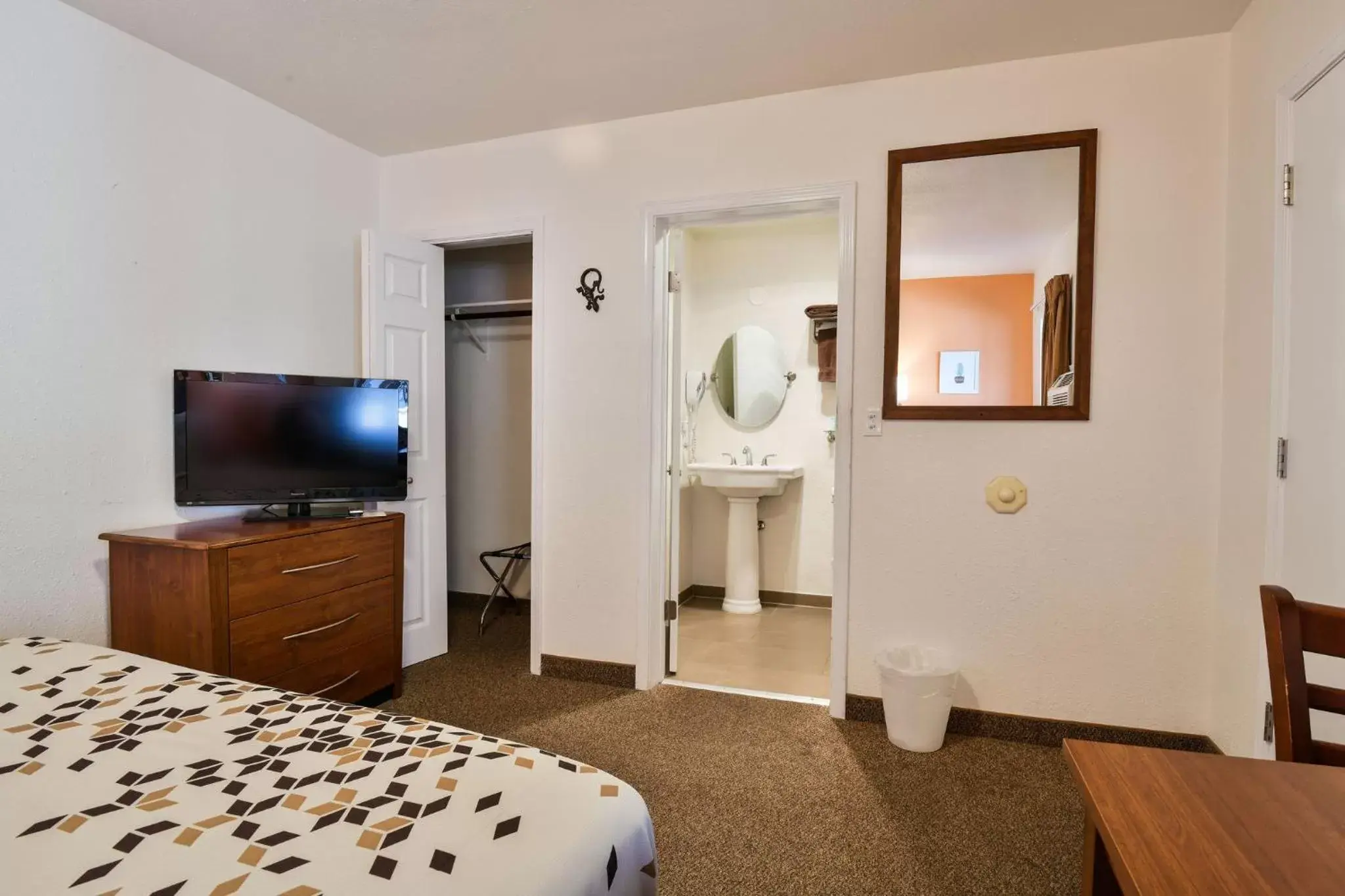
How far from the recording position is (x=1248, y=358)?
2.13 m

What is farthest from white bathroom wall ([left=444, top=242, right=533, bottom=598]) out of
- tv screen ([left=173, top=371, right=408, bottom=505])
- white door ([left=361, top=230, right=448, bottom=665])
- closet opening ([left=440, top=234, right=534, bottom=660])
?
tv screen ([left=173, top=371, right=408, bottom=505])

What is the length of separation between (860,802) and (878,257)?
192 cm

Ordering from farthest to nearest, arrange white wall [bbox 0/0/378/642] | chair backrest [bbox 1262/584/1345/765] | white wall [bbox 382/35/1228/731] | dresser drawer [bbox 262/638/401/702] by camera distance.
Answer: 1. dresser drawer [bbox 262/638/401/702]
2. white wall [bbox 382/35/1228/731]
3. white wall [bbox 0/0/378/642]
4. chair backrest [bbox 1262/584/1345/765]

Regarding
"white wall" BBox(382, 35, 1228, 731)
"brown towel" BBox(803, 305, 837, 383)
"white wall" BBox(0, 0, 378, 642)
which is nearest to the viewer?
"white wall" BBox(0, 0, 378, 642)

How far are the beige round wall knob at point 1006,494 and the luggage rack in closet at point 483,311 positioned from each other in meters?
2.69

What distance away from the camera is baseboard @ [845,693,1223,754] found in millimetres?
2385

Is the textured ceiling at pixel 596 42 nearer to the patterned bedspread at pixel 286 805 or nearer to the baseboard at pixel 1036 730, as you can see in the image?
the patterned bedspread at pixel 286 805

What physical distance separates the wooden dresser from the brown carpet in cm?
40

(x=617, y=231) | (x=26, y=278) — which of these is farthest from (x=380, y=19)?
(x=26, y=278)

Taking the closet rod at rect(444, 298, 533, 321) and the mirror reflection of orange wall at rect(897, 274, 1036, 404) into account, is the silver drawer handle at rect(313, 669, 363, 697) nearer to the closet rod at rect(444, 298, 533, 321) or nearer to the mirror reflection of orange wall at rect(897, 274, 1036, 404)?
the closet rod at rect(444, 298, 533, 321)

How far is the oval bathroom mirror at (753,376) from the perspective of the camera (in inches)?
178

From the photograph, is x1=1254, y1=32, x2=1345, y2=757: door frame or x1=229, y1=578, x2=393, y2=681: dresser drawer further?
x1=229, y1=578, x2=393, y2=681: dresser drawer

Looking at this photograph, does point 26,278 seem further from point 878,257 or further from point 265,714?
point 878,257

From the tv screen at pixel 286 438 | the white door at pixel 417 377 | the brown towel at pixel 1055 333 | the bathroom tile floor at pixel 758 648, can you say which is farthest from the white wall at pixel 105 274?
the brown towel at pixel 1055 333
